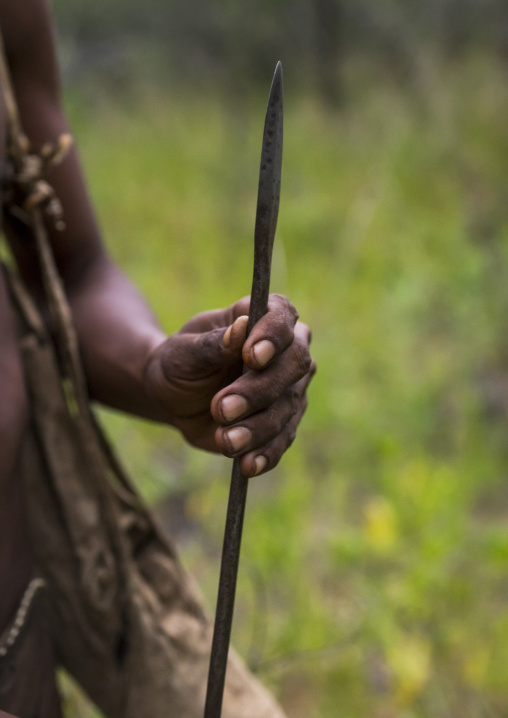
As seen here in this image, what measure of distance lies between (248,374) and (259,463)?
0.10 metres

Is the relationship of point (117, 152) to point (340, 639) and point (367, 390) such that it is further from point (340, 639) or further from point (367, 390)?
point (340, 639)

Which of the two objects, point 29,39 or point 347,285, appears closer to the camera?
point 29,39

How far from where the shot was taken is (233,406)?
2.68 feet

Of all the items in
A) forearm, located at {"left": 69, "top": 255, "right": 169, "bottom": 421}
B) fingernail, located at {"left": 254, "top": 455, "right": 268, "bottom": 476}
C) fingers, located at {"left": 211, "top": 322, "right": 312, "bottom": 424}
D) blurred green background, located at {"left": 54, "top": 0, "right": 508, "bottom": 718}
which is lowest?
fingernail, located at {"left": 254, "top": 455, "right": 268, "bottom": 476}

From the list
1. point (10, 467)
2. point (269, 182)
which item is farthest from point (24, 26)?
point (269, 182)

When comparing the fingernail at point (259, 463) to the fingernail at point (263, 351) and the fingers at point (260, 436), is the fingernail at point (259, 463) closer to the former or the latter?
the fingers at point (260, 436)

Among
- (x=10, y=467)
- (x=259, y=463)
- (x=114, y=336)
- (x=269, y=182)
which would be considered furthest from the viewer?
(x=114, y=336)

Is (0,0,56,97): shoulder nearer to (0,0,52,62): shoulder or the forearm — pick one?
(0,0,52,62): shoulder

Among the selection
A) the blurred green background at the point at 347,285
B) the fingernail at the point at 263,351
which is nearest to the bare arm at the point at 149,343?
the fingernail at the point at 263,351

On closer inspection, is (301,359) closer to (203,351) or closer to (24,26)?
(203,351)

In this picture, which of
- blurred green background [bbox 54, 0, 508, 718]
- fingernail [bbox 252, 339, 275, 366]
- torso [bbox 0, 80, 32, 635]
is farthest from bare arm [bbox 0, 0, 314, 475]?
blurred green background [bbox 54, 0, 508, 718]

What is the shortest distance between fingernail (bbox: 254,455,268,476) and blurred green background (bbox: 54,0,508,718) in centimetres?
137

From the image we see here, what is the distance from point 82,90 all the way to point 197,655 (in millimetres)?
8040

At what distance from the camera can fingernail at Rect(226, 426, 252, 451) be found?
0.83m
